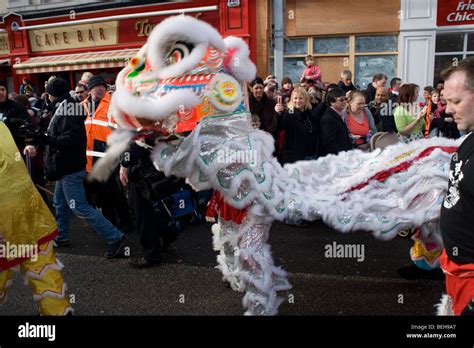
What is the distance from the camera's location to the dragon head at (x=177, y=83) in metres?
2.38

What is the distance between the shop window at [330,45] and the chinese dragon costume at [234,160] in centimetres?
898

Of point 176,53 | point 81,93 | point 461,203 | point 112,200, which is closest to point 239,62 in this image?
point 176,53

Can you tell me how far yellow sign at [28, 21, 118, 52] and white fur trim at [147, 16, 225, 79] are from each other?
37.2 feet

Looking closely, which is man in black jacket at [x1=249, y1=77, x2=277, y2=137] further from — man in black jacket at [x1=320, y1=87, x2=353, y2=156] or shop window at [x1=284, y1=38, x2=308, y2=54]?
shop window at [x1=284, y1=38, x2=308, y2=54]

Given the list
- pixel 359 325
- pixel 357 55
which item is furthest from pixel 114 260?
pixel 357 55

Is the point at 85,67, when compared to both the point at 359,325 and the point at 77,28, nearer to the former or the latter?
the point at 77,28

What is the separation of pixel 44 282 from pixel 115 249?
185 centimetres

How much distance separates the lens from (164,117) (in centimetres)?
238

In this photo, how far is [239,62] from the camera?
2.70 metres

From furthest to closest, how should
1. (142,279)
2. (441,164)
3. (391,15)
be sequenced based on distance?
(391,15) → (142,279) → (441,164)

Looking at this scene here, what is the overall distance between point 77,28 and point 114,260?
11335 millimetres

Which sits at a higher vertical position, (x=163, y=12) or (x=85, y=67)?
(x=163, y=12)

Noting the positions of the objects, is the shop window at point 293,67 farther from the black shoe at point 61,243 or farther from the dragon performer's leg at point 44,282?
the dragon performer's leg at point 44,282

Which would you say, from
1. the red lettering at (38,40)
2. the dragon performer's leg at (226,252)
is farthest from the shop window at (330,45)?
the red lettering at (38,40)
